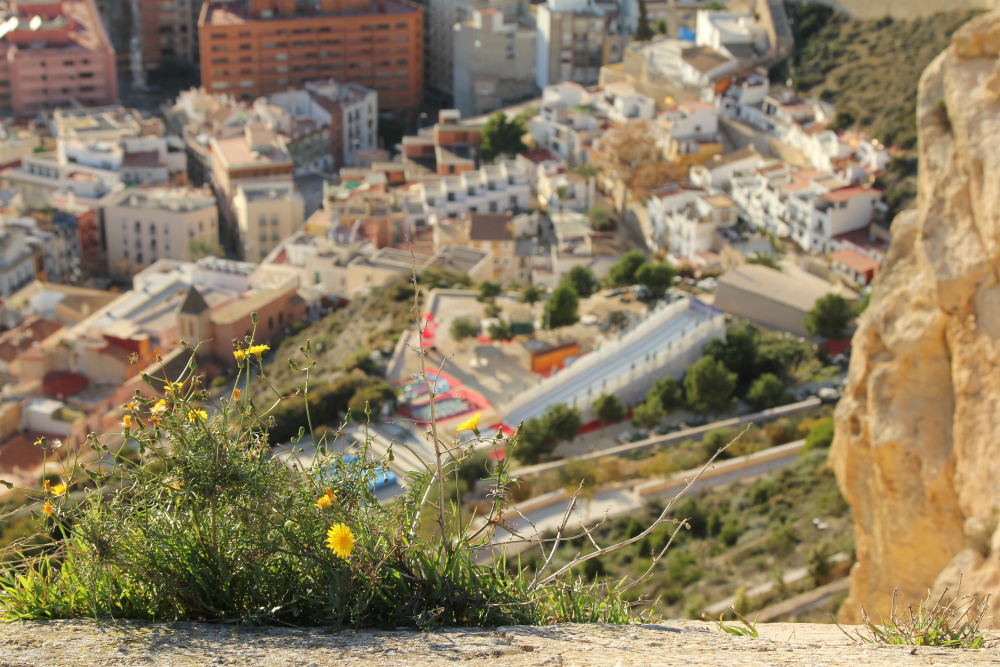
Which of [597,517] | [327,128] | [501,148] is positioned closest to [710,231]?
[501,148]

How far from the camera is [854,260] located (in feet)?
78.5

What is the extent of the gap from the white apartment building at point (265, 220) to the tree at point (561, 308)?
14335 millimetres

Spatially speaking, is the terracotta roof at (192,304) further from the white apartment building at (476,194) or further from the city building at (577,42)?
the city building at (577,42)

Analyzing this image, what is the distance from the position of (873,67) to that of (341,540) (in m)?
33.3

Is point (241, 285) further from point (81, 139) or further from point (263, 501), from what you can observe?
point (263, 501)

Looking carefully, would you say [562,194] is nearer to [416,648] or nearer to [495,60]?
[495,60]

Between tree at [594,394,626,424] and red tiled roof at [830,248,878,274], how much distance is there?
8654 millimetres

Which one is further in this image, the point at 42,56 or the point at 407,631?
the point at 42,56

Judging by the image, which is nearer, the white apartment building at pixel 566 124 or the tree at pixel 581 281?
the tree at pixel 581 281

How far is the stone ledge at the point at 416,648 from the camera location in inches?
103

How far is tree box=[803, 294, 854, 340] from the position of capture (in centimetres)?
1962

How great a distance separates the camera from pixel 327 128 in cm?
3988

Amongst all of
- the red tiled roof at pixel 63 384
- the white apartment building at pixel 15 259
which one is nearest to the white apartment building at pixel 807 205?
the red tiled roof at pixel 63 384

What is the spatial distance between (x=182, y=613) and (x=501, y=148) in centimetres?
3301
